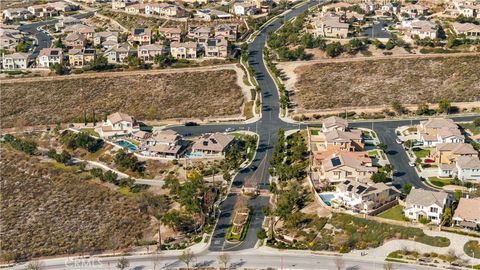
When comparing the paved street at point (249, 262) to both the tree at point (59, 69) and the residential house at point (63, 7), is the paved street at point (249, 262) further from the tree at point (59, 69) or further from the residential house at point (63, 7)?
the residential house at point (63, 7)

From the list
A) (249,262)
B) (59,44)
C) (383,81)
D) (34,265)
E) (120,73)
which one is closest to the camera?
(249,262)

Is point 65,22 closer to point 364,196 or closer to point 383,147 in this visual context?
point 383,147

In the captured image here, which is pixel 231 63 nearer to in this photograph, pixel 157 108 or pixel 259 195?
pixel 157 108

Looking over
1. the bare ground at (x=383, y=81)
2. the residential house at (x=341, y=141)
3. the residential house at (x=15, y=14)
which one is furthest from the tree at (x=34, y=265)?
the residential house at (x=15, y=14)

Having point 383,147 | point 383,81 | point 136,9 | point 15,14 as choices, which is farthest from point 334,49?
point 15,14

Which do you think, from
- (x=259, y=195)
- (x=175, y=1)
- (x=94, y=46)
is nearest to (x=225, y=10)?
Result: (x=175, y=1)

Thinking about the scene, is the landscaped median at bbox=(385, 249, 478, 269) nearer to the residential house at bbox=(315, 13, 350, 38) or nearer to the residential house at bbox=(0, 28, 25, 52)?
the residential house at bbox=(315, 13, 350, 38)
